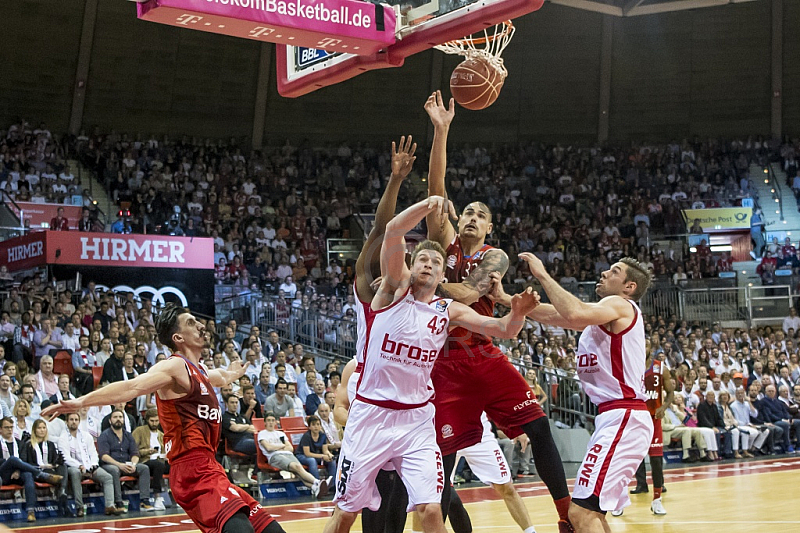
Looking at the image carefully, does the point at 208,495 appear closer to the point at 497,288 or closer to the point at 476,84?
the point at 497,288

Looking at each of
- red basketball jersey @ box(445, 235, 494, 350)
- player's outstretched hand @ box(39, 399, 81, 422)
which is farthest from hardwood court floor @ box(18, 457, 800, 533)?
player's outstretched hand @ box(39, 399, 81, 422)

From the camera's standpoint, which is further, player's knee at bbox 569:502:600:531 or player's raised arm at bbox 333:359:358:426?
player's raised arm at bbox 333:359:358:426

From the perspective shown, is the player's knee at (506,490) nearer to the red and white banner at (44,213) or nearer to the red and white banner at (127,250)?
the red and white banner at (127,250)

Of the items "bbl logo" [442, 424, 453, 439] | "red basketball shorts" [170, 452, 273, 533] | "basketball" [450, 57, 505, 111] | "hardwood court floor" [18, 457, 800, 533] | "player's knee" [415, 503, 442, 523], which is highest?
"basketball" [450, 57, 505, 111]

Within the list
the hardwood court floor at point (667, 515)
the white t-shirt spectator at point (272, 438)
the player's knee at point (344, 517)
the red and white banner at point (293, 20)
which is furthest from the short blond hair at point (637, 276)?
the white t-shirt spectator at point (272, 438)

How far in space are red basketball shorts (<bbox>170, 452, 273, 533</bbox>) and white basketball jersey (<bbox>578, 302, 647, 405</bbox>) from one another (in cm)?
208

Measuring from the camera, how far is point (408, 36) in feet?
21.5

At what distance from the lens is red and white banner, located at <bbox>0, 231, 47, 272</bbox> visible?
15305 mm

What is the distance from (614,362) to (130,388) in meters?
2.75

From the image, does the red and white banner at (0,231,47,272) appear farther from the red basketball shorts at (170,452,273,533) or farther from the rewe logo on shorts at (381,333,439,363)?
the rewe logo on shorts at (381,333,439,363)

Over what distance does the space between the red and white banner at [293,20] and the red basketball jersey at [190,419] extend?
2.07 meters

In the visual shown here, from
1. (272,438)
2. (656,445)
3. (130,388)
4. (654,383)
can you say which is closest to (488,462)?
(130,388)

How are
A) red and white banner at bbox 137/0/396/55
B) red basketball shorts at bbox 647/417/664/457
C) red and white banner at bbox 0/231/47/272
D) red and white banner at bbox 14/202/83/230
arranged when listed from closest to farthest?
red and white banner at bbox 137/0/396/55, red basketball shorts at bbox 647/417/664/457, red and white banner at bbox 0/231/47/272, red and white banner at bbox 14/202/83/230

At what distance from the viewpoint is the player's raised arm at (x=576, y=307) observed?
5105 millimetres
